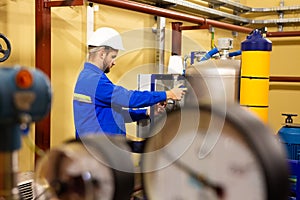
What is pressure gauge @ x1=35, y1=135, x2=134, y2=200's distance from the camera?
55 cm

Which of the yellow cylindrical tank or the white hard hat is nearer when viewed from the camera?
the yellow cylindrical tank

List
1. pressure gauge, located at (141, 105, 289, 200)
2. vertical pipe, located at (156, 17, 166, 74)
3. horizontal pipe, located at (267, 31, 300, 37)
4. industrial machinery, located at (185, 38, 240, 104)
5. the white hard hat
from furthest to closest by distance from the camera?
horizontal pipe, located at (267, 31, 300, 37), vertical pipe, located at (156, 17, 166, 74), the white hard hat, industrial machinery, located at (185, 38, 240, 104), pressure gauge, located at (141, 105, 289, 200)

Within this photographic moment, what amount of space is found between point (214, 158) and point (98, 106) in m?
1.60

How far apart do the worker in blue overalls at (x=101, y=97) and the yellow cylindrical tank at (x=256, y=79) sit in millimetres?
695

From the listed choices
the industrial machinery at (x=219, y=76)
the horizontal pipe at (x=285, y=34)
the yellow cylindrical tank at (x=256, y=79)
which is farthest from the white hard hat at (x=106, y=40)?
the horizontal pipe at (x=285, y=34)

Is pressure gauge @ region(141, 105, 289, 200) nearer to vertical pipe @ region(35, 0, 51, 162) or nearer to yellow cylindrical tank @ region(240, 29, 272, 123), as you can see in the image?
yellow cylindrical tank @ region(240, 29, 272, 123)

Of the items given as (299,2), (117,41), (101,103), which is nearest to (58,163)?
(101,103)

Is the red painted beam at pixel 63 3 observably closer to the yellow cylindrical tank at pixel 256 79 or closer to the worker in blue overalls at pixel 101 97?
the worker in blue overalls at pixel 101 97

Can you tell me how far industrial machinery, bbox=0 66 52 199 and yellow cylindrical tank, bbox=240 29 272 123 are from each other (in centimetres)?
90

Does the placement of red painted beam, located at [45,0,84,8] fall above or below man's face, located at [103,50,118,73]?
above

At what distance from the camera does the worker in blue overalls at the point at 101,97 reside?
200 centimetres

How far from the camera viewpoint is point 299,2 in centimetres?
391

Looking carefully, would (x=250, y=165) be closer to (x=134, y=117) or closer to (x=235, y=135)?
(x=235, y=135)

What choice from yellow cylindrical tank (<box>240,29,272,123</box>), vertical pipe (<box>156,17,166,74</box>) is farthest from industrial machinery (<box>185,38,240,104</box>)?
vertical pipe (<box>156,17,166,74</box>)
